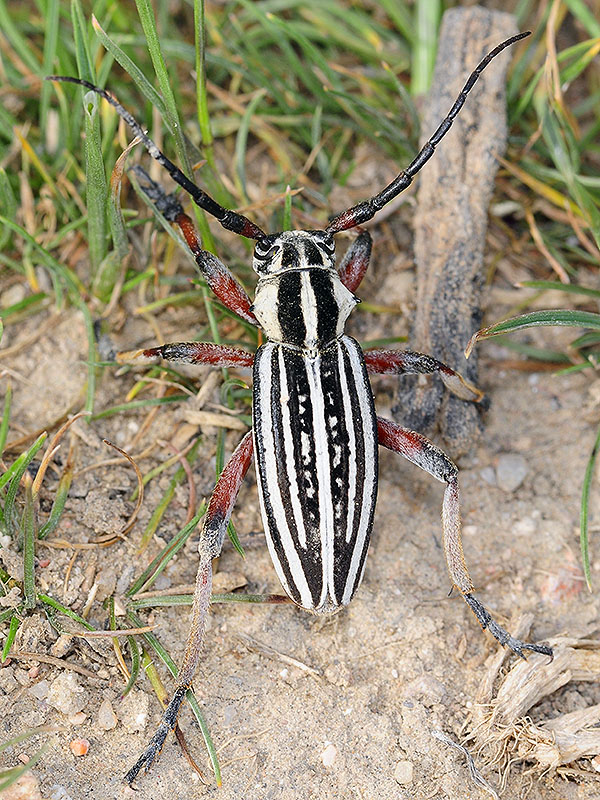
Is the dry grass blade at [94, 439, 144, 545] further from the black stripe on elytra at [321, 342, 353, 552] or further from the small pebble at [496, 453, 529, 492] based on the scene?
the small pebble at [496, 453, 529, 492]

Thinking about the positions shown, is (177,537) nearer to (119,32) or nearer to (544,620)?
(544,620)

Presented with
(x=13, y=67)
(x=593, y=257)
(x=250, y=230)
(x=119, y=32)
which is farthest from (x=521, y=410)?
(x=13, y=67)

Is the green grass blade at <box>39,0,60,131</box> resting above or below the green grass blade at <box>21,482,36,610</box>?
above

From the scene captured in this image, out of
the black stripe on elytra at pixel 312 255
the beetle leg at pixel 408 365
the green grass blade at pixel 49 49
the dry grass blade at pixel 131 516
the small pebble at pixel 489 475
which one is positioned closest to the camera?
the dry grass blade at pixel 131 516

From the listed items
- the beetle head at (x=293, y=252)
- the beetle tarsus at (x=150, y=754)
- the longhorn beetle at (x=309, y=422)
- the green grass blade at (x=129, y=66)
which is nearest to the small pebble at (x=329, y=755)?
the longhorn beetle at (x=309, y=422)

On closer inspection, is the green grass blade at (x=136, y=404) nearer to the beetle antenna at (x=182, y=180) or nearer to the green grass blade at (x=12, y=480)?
the green grass blade at (x=12, y=480)

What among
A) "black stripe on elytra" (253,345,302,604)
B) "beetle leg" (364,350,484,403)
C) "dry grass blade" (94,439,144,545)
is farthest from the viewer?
"beetle leg" (364,350,484,403)

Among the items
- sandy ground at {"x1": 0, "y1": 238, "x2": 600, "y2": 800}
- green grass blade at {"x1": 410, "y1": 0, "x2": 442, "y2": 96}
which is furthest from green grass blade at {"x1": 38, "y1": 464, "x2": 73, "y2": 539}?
green grass blade at {"x1": 410, "y1": 0, "x2": 442, "y2": 96}
